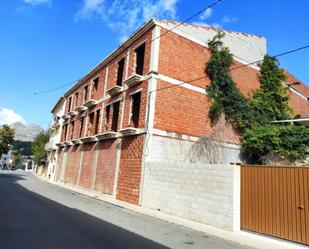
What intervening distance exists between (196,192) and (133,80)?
7.82 meters

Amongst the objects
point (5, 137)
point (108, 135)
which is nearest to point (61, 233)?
point (108, 135)

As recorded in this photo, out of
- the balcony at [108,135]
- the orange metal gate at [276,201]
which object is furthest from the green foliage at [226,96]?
the orange metal gate at [276,201]

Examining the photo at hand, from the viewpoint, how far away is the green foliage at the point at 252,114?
49.7ft

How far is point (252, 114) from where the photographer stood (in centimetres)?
1756

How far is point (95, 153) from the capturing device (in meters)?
19.7

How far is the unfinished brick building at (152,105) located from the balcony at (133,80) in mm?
55

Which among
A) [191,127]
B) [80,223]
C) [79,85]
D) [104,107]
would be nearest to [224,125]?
[191,127]

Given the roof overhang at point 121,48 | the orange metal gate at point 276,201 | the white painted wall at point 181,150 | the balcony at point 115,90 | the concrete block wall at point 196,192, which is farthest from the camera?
the balcony at point 115,90

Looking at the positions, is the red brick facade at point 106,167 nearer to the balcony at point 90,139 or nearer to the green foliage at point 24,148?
the balcony at point 90,139

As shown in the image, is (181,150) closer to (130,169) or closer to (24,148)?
(130,169)

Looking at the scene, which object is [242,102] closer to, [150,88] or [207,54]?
[207,54]

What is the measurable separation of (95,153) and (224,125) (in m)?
8.93

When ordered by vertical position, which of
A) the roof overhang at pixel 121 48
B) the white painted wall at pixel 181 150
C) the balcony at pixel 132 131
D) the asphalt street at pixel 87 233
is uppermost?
the roof overhang at pixel 121 48

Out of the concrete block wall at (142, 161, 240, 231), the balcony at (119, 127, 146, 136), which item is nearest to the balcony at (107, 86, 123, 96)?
the balcony at (119, 127, 146, 136)
